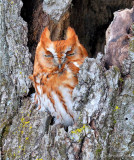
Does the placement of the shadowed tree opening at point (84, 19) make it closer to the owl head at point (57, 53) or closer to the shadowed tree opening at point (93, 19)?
the shadowed tree opening at point (93, 19)

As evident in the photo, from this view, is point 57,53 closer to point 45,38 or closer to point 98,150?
point 45,38

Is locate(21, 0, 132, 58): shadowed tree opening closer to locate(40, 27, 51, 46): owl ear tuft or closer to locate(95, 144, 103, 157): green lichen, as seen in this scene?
locate(40, 27, 51, 46): owl ear tuft

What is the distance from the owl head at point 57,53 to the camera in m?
1.93

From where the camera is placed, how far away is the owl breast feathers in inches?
76.1

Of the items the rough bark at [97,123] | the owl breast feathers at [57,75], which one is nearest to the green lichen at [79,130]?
the rough bark at [97,123]

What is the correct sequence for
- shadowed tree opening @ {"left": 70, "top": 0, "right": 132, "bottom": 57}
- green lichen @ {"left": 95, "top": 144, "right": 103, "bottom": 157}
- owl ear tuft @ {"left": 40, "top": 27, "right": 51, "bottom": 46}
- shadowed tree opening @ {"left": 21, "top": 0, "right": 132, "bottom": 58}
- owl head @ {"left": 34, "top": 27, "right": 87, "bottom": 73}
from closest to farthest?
green lichen @ {"left": 95, "top": 144, "right": 103, "bottom": 157} → owl head @ {"left": 34, "top": 27, "right": 87, "bottom": 73} → owl ear tuft @ {"left": 40, "top": 27, "right": 51, "bottom": 46} → shadowed tree opening @ {"left": 21, "top": 0, "right": 132, "bottom": 58} → shadowed tree opening @ {"left": 70, "top": 0, "right": 132, "bottom": 57}

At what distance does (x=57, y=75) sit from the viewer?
1.98 metres

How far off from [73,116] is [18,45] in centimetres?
79

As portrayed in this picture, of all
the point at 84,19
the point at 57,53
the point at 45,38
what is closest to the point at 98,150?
the point at 57,53

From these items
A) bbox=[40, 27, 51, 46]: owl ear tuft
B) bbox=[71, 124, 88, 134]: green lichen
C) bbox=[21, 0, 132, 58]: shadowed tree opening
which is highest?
bbox=[21, 0, 132, 58]: shadowed tree opening

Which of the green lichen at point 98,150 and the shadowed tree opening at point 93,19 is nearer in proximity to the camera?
the green lichen at point 98,150

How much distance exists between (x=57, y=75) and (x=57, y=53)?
0.58 feet

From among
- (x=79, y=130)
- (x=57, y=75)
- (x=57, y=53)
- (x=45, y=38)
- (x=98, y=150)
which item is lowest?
(x=98, y=150)

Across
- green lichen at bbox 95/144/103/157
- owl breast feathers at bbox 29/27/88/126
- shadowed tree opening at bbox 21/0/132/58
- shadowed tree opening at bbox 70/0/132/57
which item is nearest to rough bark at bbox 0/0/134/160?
green lichen at bbox 95/144/103/157
